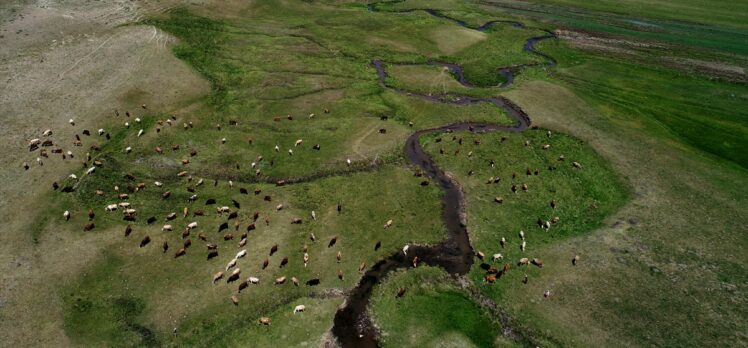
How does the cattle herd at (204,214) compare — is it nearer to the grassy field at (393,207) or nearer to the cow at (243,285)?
the cow at (243,285)

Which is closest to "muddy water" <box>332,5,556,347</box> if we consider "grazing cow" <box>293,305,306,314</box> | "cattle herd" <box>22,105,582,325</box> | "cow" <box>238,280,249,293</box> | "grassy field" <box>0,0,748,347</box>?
"grassy field" <box>0,0,748,347</box>

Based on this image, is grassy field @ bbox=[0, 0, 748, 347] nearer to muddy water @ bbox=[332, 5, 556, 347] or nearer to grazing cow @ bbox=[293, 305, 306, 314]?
grazing cow @ bbox=[293, 305, 306, 314]

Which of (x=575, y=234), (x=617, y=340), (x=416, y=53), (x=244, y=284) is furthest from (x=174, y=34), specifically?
(x=617, y=340)

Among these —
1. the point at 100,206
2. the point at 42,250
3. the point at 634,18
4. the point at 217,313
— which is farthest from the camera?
the point at 634,18

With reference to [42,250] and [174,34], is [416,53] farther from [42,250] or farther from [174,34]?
[42,250]

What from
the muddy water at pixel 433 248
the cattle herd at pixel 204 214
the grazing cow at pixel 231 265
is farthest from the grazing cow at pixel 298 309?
the grazing cow at pixel 231 265
